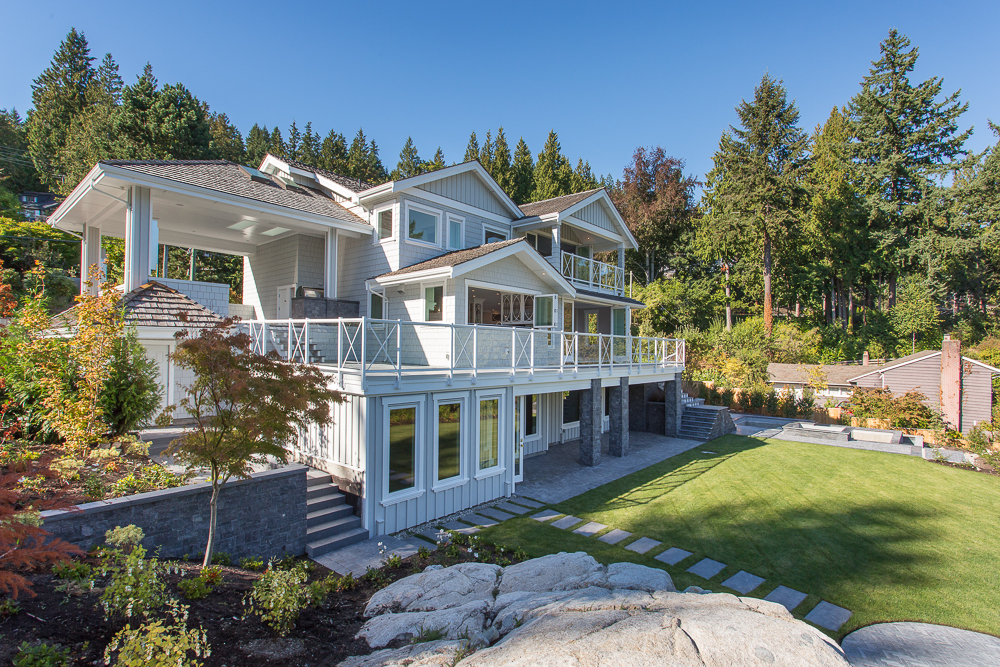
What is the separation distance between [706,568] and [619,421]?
7.95 metres

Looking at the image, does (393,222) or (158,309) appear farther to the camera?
(393,222)

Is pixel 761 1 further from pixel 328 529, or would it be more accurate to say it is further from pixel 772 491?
pixel 328 529

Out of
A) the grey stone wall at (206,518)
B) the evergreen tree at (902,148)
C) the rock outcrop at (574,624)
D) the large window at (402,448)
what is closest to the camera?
the rock outcrop at (574,624)

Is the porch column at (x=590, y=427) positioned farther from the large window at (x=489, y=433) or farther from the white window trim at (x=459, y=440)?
the white window trim at (x=459, y=440)

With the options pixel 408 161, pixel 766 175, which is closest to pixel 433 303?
pixel 766 175

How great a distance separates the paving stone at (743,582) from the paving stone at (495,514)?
431 centimetres

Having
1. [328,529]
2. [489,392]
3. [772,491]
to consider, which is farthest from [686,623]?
[772,491]

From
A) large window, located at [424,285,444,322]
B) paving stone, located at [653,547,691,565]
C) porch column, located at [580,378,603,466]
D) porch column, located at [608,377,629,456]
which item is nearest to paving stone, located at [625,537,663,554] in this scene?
paving stone, located at [653,547,691,565]

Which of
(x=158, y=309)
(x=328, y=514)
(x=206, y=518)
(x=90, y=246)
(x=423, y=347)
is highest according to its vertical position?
(x=90, y=246)

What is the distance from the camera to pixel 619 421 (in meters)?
15.7

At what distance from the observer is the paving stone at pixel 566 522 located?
9.43 metres

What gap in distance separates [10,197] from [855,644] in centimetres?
4431

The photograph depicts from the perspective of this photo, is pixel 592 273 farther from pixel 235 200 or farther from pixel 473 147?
pixel 473 147

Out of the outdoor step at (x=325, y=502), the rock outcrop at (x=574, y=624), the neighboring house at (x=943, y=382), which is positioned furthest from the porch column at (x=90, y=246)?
the neighboring house at (x=943, y=382)
